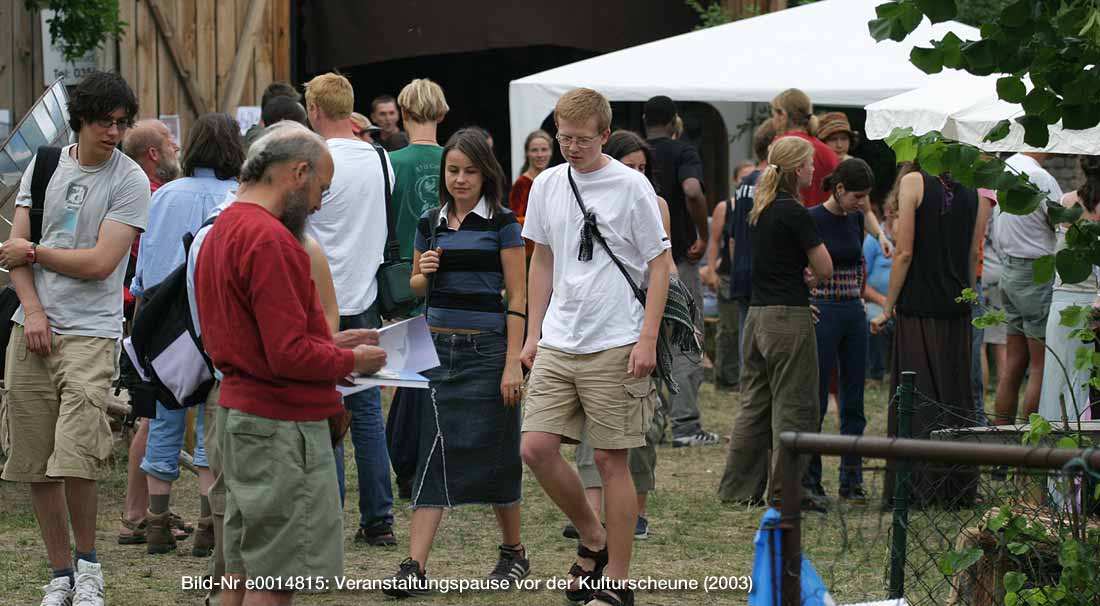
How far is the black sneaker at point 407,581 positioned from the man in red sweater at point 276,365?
4.85ft

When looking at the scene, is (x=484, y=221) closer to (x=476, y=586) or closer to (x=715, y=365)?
(x=476, y=586)

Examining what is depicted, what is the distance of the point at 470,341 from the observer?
5777 millimetres

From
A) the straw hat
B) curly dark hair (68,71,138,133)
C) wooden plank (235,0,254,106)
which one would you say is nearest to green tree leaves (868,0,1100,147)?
curly dark hair (68,71,138,133)

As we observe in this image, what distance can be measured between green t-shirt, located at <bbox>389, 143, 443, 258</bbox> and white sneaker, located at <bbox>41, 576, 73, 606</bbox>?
227cm

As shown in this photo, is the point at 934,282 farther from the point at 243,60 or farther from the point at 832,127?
the point at 243,60

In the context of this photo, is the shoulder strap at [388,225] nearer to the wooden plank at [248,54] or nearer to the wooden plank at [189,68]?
the wooden plank at [189,68]

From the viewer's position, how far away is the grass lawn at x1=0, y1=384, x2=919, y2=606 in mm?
5668

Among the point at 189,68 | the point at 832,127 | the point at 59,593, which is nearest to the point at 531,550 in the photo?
Result: the point at 59,593

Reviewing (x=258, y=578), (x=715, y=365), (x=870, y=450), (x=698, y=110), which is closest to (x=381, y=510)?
(x=258, y=578)

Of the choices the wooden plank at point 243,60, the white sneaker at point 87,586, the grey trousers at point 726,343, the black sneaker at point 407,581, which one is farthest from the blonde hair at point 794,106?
the wooden plank at point 243,60

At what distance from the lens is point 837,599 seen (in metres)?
5.48

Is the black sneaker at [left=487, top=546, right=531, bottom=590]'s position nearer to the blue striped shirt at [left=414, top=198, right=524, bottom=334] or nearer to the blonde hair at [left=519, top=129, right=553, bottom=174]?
the blue striped shirt at [left=414, top=198, right=524, bottom=334]

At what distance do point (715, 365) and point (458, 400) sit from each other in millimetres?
6705

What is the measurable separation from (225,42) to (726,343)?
5229 mm
